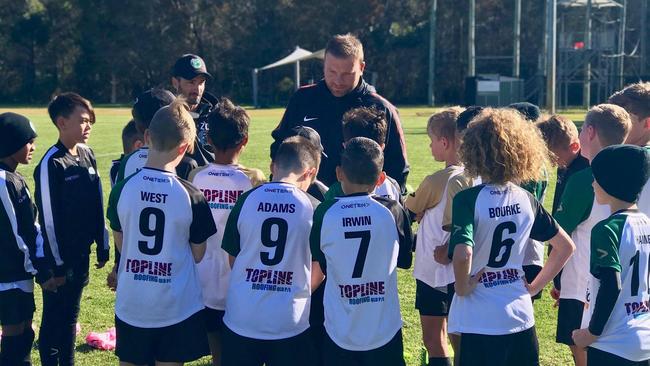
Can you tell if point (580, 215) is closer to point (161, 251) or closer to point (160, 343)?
point (161, 251)

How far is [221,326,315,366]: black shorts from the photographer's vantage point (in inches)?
169

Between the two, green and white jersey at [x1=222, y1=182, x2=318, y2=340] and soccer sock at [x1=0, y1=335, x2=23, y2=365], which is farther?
soccer sock at [x1=0, y1=335, x2=23, y2=365]

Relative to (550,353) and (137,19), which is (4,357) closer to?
(550,353)

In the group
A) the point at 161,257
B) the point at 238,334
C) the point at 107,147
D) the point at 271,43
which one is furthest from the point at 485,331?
the point at 271,43

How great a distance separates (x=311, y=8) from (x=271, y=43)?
4083 millimetres

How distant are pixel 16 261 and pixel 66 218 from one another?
49 cm

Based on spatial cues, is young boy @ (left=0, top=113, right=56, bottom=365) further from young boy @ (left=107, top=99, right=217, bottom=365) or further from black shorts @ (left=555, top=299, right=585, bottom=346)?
black shorts @ (left=555, top=299, right=585, bottom=346)

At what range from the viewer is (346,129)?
500cm

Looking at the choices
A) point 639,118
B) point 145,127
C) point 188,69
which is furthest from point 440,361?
point 188,69

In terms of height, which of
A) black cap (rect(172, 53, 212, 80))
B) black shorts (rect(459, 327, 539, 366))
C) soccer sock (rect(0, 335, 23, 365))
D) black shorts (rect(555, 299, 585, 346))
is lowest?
soccer sock (rect(0, 335, 23, 365))

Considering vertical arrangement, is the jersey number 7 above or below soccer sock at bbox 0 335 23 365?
above

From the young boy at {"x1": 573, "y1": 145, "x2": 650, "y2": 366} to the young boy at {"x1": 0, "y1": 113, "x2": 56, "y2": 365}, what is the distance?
136 inches

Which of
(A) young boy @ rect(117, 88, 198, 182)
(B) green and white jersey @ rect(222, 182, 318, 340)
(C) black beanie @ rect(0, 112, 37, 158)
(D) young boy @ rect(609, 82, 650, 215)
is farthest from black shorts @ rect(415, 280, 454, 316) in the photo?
(C) black beanie @ rect(0, 112, 37, 158)

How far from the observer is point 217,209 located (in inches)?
189
